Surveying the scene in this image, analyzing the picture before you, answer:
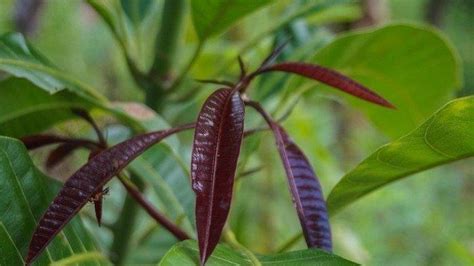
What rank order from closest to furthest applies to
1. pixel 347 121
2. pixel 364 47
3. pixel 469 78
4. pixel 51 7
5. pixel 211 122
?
pixel 211 122 < pixel 364 47 < pixel 347 121 < pixel 51 7 < pixel 469 78

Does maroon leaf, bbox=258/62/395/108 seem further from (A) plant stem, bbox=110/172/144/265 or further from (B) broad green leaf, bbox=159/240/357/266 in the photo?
(A) plant stem, bbox=110/172/144/265

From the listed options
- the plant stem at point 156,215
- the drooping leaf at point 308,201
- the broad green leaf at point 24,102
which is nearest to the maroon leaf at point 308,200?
the drooping leaf at point 308,201

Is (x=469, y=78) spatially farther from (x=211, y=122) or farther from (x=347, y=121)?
(x=211, y=122)

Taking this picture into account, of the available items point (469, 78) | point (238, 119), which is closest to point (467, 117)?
point (238, 119)

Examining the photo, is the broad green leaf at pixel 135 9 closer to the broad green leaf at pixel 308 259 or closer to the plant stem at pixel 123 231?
the plant stem at pixel 123 231

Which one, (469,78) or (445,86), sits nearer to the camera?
(445,86)

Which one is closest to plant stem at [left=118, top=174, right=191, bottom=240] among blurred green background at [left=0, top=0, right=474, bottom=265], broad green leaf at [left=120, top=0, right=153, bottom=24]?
blurred green background at [left=0, top=0, right=474, bottom=265]

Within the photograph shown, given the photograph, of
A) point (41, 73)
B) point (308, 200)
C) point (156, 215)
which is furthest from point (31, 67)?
point (308, 200)
